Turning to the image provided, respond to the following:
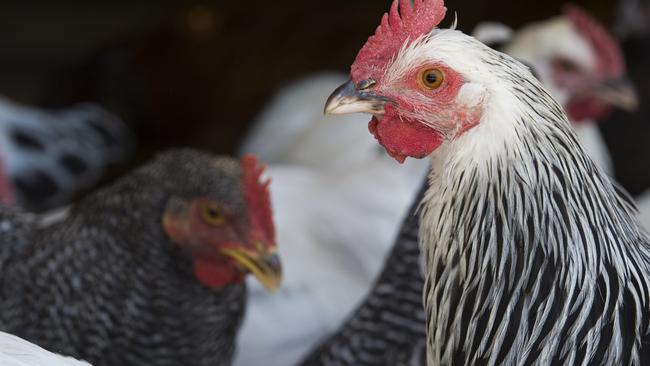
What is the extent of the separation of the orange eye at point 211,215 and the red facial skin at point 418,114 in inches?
21.3

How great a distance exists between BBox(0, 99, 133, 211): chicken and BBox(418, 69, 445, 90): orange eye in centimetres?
232

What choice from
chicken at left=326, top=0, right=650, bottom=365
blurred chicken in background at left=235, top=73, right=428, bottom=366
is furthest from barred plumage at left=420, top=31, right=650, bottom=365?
blurred chicken in background at left=235, top=73, right=428, bottom=366

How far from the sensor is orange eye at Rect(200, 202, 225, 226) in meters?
1.78

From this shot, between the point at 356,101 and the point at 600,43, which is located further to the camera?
the point at 600,43

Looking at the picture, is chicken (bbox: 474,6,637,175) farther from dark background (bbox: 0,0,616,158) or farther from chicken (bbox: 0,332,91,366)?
chicken (bbox: 0,332,91,366)

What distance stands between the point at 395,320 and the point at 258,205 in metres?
0.32

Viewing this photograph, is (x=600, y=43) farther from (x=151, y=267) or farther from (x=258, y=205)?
(x=151, y=267)

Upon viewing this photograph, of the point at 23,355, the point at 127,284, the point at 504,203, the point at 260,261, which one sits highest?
the point at 504,203

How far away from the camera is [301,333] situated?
7.75 ft

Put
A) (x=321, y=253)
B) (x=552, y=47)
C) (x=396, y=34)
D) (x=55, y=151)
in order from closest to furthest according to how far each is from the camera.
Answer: (x=396, y=34)
(x=321, y=253)
(x=552, y=47)
(x=55, y=151)

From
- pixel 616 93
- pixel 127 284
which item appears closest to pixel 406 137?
pixel 127 284

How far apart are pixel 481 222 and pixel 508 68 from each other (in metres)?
0.19

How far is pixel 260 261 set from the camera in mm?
1764

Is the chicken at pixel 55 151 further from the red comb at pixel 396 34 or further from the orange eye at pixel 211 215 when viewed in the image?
the red comb at pixel 396 34
